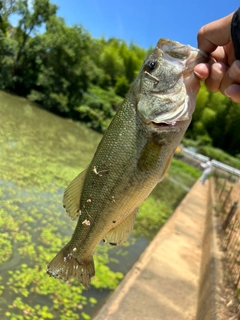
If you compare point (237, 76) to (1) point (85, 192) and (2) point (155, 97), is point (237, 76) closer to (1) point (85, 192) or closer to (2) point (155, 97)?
(2) point (155, 97)

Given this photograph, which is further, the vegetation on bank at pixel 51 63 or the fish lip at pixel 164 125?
the vegetation on bank at pixel 51 63

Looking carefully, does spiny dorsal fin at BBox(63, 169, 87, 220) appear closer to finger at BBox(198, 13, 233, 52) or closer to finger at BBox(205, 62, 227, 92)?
finger at BBox(205, 62, 227, 92)

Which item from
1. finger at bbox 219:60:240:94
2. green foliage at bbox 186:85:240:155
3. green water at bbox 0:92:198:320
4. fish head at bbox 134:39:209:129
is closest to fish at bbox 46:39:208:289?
fish head at bbox 134:39:209:129

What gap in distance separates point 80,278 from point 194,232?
5564 millimetres

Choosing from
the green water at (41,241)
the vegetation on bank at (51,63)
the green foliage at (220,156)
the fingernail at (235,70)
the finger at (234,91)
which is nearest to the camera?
the fingernail at (235,70)

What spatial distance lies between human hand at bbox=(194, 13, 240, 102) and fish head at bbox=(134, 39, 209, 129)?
0.25 feet

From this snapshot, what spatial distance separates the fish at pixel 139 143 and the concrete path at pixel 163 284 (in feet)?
5.99

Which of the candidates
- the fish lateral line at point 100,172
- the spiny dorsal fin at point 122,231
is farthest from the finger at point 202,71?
the spiny dorsal fin at point 122,231

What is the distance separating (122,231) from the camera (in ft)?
7.16

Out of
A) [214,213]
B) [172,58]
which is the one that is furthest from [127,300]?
[214,213]

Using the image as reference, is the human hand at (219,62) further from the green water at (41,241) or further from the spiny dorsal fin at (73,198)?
the green water at (41,241)

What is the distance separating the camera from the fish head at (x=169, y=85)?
1966 millimetres

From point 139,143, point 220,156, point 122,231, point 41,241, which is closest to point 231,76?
point 139,143

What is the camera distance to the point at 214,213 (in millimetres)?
8695
